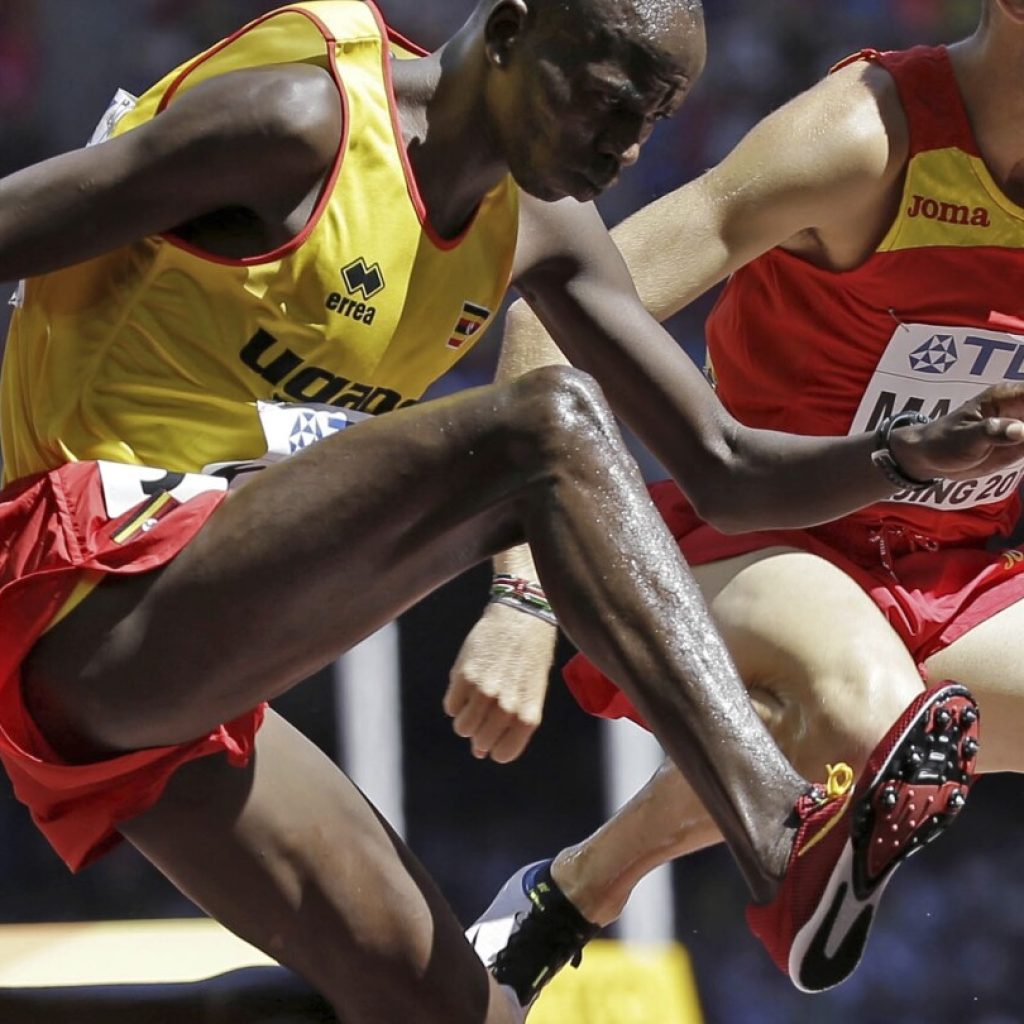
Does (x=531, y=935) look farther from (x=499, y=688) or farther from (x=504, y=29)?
(x=504, y=29)

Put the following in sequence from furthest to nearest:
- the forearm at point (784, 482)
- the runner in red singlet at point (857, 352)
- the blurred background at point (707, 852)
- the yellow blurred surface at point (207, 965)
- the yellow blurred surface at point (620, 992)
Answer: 1. the blurred background at point (707, 852)
2. the yellow blurred surface at point (620, 992)
3. the yellow blurred surface at point (207, 965)
4. the runner in red singlet at point (857, 352)
5. the forearm at point (784, 482)

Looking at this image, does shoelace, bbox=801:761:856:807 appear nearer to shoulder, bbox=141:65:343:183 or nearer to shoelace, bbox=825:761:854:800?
shoelace, bbox=825:761:854:800

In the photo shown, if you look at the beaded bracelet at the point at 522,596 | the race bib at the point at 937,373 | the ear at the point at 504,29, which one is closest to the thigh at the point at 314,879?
the beaded bracelet at the point at 522,596

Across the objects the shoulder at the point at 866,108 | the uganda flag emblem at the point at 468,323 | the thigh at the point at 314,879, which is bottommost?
the thigh at the point at 314,879

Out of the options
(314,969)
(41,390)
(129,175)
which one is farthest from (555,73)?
(314,969)

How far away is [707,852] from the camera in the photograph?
3.87 m

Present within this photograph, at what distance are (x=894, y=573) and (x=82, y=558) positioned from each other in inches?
52.8

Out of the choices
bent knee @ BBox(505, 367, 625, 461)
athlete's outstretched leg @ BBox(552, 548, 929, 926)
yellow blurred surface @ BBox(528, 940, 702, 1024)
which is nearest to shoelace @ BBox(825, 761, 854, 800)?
bent knee @ BBox(505, 367, 625, 461)

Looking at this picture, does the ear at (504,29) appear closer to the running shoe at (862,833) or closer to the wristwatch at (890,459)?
the wristwatch at (890,459)

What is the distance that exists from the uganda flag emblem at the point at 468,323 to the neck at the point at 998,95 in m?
0.91

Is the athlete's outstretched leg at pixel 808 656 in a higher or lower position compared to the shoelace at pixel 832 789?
lower

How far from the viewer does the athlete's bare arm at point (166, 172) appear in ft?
6.62

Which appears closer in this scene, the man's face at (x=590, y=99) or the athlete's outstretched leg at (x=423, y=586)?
the athlete's outstretched leg at (x=423, y=586)

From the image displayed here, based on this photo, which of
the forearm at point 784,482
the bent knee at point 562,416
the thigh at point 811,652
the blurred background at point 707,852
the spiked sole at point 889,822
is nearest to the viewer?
the spiked sole at point 889,822
